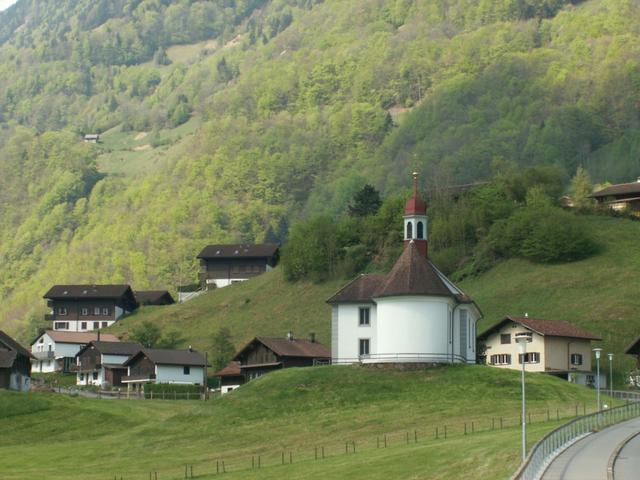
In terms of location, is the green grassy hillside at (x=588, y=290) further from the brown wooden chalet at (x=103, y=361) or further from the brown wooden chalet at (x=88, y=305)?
the brown wooden chalet at (x=88, y=305)

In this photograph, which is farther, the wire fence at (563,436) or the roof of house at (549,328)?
the roof of house at (549,328)

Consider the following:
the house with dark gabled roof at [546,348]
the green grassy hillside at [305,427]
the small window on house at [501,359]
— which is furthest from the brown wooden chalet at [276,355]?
the green grassy hillside at [305,427]

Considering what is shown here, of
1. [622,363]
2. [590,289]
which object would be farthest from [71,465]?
[590,289]

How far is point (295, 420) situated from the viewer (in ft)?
286

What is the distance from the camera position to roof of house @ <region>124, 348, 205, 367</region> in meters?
137

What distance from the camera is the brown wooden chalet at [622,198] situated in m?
164

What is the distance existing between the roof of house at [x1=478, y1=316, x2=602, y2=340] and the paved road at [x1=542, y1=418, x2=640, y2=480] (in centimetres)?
4234

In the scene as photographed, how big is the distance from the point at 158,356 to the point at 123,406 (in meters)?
27.7

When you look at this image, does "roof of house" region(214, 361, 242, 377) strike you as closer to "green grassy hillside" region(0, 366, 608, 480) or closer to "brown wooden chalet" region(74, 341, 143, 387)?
"brown wooden chalet" region(74, 341, 143, 387)

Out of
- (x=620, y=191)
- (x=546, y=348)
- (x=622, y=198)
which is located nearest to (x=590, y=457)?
(x=546, y=348)

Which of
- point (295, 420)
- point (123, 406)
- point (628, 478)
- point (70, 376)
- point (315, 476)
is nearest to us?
point (628, 478)

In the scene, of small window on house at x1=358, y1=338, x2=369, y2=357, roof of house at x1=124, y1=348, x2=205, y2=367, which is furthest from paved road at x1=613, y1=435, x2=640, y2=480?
roof of house at x1=124, y1=348, x2=205, y2=367

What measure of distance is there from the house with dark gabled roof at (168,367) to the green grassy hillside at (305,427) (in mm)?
30010

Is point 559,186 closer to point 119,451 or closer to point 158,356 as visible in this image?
point 158,356
